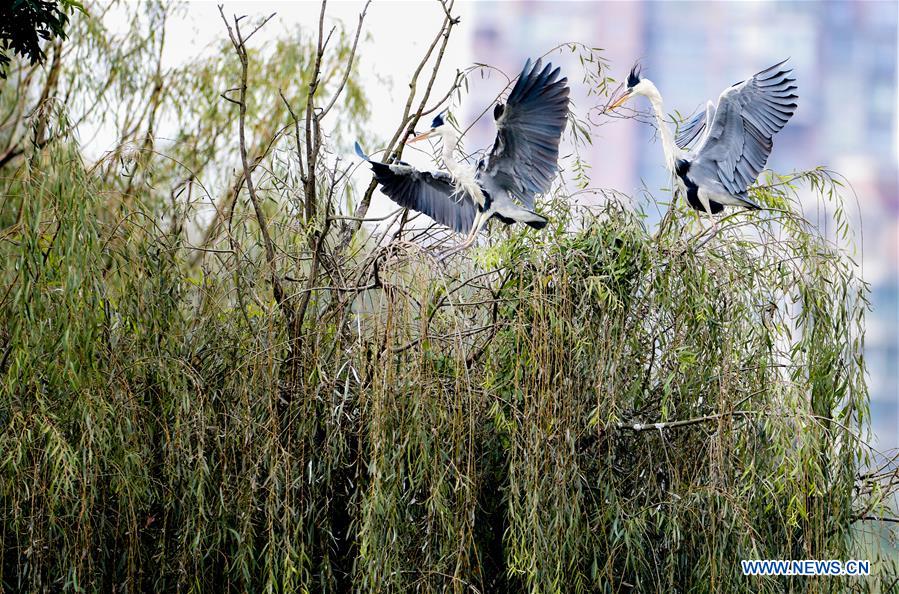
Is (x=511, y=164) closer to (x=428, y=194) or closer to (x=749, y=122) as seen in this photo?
(x=428, y=194)

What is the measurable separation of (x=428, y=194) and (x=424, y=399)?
2.74ft

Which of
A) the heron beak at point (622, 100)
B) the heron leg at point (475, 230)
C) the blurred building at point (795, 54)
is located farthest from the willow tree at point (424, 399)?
the blurred building at point (795, 54)

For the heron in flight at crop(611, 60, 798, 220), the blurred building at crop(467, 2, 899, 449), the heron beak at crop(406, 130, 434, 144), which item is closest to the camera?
the heron in flight at crop(611, 60, 798, 220)

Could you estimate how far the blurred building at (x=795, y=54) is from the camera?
19031mm

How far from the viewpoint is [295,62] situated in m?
5.70

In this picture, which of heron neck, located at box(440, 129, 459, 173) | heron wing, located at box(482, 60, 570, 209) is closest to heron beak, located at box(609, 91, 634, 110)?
heron wing, located at box(482, 60, 570, 209)

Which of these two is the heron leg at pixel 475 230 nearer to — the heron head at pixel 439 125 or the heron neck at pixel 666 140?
the heron head at pixel 439 125

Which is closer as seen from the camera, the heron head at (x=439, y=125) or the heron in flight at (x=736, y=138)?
the heron in flight at (x=736, y=138)

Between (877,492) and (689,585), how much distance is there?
0.58 metres

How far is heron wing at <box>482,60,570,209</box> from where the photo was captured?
9.69 feet

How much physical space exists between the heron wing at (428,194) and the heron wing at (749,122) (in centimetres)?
74

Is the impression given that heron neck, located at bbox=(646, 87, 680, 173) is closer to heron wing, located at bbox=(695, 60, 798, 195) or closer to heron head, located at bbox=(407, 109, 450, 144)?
heron wing, located at bbox=(695, 60, 798, 195)

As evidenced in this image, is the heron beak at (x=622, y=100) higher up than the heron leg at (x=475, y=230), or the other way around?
the heron beak at (x=622, y=100)

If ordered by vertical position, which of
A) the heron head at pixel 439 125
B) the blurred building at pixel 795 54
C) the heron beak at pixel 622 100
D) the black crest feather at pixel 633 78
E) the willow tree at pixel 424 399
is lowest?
the willow tree at pixel 424 399
